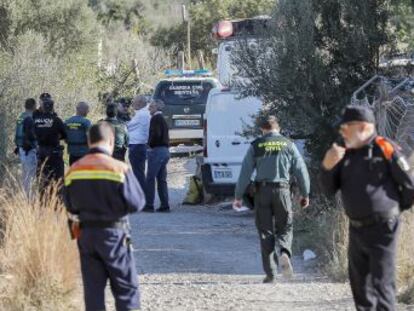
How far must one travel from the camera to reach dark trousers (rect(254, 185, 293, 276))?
10.4 m

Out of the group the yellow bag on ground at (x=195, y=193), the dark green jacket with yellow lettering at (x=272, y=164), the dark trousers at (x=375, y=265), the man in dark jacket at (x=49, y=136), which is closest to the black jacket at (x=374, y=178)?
the dark trousers at (x=375, y=265)

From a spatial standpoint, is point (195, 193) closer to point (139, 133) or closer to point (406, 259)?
point (139, 133)

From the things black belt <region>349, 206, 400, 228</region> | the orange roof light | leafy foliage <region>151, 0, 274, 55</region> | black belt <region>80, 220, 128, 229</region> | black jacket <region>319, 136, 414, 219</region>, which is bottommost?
black belt <region>349, 206, 400, 228</region>

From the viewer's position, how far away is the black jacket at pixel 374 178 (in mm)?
7035

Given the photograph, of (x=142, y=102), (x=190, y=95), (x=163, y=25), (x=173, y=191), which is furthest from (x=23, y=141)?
(x=163, y=25)

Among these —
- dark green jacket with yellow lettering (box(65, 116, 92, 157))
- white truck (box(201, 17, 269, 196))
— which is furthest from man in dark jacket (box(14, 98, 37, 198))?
white truck (box(201, 17, 269, 196))

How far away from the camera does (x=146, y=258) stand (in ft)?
39.6

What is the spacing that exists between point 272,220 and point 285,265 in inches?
18.6

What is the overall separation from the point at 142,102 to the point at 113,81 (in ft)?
48.4

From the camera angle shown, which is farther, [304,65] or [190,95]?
[190,95]

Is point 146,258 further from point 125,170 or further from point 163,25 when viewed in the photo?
point 163,25

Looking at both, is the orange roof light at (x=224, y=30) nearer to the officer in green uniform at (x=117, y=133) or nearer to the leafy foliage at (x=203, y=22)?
the officer in green uniform at (x=117, y=133)

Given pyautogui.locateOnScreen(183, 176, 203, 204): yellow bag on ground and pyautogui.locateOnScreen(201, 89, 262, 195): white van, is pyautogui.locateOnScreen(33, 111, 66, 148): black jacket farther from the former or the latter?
pyautogui.locateOnScreen(183, 176, 203, 204): yellow bag on ground

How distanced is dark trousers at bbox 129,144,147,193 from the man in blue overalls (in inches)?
380
